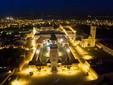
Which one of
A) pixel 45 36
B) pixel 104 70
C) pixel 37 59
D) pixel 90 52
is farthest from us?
pixel 45 36

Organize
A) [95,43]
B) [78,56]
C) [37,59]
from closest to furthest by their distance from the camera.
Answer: [37,59] < [78,56] < [95,43]

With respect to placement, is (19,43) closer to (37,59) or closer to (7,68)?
(37,59)

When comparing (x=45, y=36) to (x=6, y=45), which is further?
(x=45, y=36)

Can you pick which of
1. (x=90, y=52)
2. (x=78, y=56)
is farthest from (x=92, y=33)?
(x=78, y=56)

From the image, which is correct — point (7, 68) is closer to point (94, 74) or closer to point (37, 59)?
point (37, 59)

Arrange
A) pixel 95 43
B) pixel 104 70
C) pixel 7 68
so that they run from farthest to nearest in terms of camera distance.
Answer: pixel 95 43 < pixel 7 68 < pixel 104 70

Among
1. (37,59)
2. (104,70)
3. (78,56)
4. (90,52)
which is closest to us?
(104,70)

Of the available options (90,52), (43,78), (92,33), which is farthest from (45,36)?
(43,78)

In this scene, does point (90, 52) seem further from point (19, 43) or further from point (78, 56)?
point (19, 43)

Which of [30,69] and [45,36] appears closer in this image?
[30,69]
